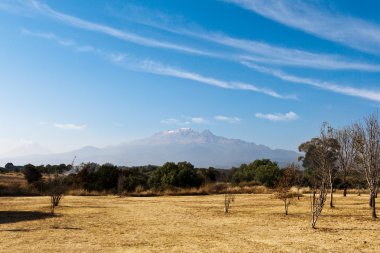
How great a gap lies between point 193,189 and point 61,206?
71.1ft

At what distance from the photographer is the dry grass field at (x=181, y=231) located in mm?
15117

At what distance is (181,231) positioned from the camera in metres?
19.0

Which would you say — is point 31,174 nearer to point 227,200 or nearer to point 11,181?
point 11,181

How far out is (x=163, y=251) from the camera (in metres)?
14.3

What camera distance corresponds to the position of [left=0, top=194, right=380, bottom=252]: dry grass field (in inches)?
595

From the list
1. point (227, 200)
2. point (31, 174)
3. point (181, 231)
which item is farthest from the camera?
point (31, 174)

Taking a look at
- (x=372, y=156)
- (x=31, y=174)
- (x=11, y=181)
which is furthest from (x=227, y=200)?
(x=11, y=181)

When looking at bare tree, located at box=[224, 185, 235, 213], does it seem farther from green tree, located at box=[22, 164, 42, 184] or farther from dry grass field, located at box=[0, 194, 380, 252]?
green tree, located at box=[22, 164, 42, 184]

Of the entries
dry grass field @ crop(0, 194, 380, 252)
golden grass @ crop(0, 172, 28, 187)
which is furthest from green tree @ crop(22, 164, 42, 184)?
dry grass field @ crop(0, 194, 380, 252)

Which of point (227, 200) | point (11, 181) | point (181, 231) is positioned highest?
point (11, 181)

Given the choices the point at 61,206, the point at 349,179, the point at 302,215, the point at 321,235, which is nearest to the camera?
the point at 321,235

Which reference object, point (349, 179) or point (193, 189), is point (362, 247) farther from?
point (349, 179)

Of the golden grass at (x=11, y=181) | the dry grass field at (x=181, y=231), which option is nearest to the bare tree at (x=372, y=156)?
the dry grass field at (x=181, y=231)

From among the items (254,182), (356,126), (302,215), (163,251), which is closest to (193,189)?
(254,182)
